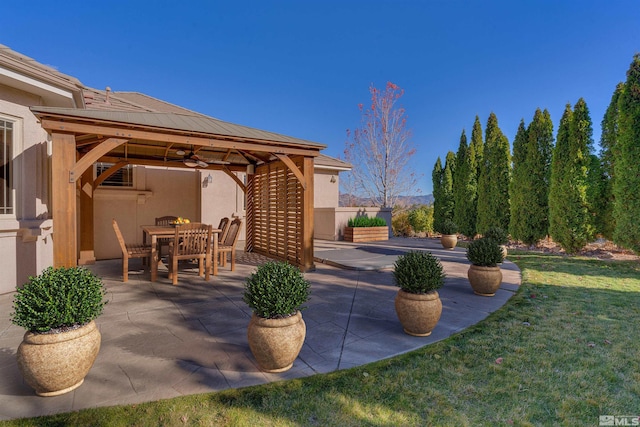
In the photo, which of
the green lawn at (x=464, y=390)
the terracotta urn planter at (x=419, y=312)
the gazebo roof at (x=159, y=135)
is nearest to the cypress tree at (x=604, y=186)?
the green lawn at (x=464, y=390)

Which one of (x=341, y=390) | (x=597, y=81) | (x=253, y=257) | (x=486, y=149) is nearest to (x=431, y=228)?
(x=486, y=149)

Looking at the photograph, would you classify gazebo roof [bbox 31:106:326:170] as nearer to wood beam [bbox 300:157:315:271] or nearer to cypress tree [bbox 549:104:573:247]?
wood beam [bbox 300:157:315:271]

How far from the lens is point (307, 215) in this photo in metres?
6.84

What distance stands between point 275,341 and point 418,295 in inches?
69.4

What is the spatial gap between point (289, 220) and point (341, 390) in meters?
5.56

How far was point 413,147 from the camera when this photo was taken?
19.5 metres

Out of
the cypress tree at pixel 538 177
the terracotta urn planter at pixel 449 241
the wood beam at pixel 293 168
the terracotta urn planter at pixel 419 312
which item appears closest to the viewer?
the terracotta urn planter at pixel 419 312

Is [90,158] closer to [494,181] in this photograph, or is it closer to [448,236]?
[448,236]

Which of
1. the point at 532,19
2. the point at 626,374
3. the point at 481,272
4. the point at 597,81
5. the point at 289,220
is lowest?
the point at 626,374

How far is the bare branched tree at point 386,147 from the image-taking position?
1931cm

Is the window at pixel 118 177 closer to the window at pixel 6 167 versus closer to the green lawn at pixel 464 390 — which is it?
the window at pixel 6 167

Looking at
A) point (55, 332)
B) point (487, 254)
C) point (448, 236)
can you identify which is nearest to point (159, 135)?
point (55, 332)

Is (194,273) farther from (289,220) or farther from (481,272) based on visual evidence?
(481,272)

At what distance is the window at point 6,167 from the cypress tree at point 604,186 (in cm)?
1461
